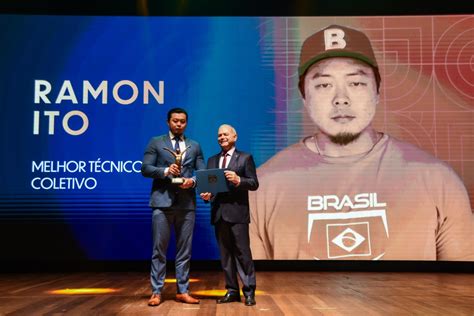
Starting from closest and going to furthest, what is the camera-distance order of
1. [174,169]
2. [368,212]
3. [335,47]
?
[174,169], [368,212], [335,47]

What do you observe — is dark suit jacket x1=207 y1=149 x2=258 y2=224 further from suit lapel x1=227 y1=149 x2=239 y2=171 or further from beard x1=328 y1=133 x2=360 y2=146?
beard x1=328 y1=133 x2=360 y2=146

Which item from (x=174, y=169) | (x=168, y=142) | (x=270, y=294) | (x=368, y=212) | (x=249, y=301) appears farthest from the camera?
(x=368, y=212)

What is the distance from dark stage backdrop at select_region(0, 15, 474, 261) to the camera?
5527 millimetres

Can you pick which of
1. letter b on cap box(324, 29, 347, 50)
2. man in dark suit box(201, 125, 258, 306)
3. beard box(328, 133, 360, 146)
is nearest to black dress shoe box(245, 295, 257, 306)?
man in dark suit box(201, 125, 258, 306)

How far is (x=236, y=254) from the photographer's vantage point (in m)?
3.34

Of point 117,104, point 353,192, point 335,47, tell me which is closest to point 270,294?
point 353,192

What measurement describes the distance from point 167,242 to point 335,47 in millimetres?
3388

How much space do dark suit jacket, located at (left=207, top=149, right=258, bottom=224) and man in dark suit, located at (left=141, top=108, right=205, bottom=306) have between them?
18 cm

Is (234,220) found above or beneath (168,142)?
beneath

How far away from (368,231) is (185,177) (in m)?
2.84

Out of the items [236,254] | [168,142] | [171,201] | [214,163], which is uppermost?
[168,142]

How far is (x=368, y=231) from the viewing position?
5484 millimetres

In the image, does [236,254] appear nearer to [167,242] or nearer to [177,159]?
[167,242]
